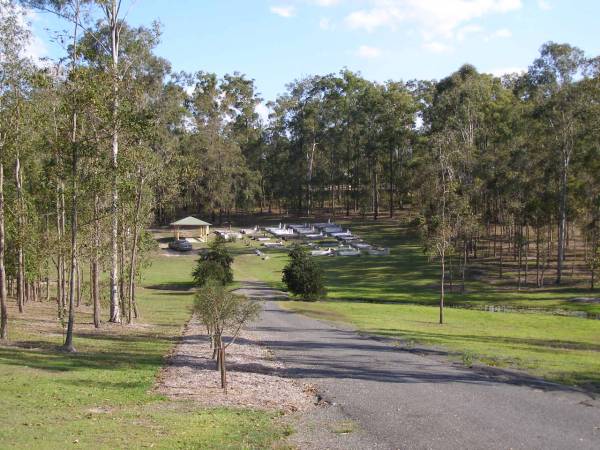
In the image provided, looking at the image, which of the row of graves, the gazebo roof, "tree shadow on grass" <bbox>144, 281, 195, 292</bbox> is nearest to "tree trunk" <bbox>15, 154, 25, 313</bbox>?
"tree shadow on grass" <bbox>144, 281, 195, 292</bbox>

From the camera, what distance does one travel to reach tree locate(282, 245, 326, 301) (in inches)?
1563

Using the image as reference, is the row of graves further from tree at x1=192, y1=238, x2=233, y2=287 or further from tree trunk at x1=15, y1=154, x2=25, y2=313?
tree trunk at x1=15, y1=154, x2=25, y2=313

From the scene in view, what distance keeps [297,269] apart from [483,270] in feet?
77.0

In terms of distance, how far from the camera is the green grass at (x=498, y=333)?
1900 cm

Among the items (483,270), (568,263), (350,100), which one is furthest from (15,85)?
(350,100)

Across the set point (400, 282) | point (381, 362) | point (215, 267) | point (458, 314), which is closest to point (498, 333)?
point (458, 314)

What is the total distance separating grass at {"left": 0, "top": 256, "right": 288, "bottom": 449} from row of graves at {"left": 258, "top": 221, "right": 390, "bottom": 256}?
4330cm

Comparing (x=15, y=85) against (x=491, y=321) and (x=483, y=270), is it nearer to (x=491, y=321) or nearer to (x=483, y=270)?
(x=491, y=321)

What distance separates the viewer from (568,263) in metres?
56.0

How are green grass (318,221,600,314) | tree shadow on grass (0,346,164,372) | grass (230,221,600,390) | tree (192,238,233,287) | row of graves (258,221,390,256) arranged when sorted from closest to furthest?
tree shadow on grass (0,346,164,372) < grass (230,221,600,390) < tree (192,238,233,287) < green grass (318,221,600,314) < row of graves (258,221,390,256)

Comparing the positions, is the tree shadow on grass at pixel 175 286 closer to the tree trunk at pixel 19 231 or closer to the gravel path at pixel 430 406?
the tree trunk at pixel 19 231

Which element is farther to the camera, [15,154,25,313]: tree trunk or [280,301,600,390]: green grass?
[15,154,25,313]: tree trunk

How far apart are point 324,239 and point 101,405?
2540 inches

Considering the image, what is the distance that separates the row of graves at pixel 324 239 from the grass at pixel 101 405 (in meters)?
43.3
